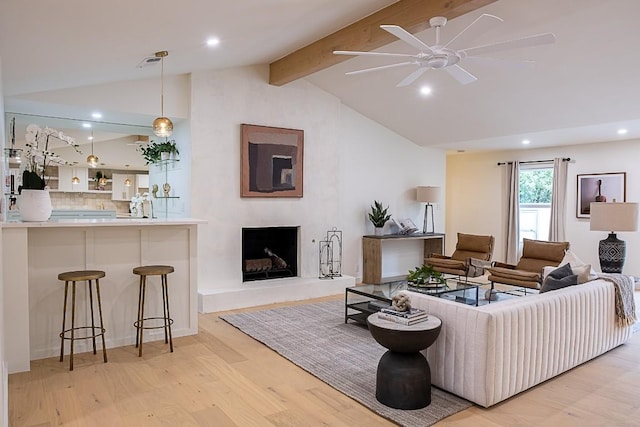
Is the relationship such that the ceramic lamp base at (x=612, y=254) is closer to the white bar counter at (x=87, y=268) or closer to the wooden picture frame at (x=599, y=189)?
the wooden picture frame at (x=599, y=189)

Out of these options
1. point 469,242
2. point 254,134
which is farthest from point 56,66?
point 469,242

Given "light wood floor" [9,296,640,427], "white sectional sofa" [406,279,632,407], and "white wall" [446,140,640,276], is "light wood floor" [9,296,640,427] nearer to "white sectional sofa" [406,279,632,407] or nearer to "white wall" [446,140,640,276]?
"white sectional sofa" [406,279,632,407]

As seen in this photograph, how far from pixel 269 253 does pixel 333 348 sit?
2741 mm

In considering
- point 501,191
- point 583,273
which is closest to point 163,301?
point 583,273

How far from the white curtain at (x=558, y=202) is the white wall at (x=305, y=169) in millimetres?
1993

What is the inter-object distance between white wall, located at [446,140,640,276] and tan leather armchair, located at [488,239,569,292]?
69.3 inches

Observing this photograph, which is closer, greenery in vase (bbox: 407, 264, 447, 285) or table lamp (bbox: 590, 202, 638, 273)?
greenery in vase (bbox: 407, 264, 447, 285)

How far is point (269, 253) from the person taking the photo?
6684mm

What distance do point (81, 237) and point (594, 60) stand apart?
17.4 feet

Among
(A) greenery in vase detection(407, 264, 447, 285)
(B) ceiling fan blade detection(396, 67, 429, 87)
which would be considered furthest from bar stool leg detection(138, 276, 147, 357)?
(B) ceiling fan blade detection(396, 67, 429, 87)

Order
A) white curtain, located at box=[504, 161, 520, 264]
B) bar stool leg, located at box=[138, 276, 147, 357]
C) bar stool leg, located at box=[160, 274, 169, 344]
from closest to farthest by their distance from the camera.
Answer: bar stool leg, located at box=[138, 276, 147, 357]
bar stool leg, located at box=[160, 274, 169, 344]
white curtain, located at box=[504, 161, 520, 264]

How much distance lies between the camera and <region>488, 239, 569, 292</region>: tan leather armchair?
19.1ft

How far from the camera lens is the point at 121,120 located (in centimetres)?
584

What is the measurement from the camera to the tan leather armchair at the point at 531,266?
5.83m
